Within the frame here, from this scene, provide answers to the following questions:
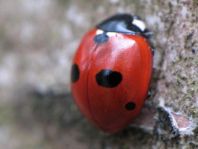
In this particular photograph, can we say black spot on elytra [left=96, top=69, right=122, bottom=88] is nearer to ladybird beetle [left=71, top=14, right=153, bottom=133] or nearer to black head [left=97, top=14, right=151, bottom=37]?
ladybird beetle [left=71, top=14, right=153, bottom=133]

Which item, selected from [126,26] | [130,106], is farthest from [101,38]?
[130,106]

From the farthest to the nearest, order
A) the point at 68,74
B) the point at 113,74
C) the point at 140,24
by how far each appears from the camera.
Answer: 1. the point at 68,74
2. the point at 140,24
3. the point at 113,74

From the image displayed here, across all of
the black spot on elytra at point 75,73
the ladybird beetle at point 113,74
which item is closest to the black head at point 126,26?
the ladybird beetle at point 113,74

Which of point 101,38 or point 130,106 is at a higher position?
point 101,38

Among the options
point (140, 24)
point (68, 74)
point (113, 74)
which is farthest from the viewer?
point (68, 74)

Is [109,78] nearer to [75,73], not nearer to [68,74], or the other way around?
[75,73]
